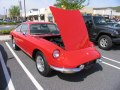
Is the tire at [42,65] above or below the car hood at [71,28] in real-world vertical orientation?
below

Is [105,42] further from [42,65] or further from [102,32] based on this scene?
[42,65]

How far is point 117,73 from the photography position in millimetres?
5008

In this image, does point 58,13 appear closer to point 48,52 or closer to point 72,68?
point 48,52

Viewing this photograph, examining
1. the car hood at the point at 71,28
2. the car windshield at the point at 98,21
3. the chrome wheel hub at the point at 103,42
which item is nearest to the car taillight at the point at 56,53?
the car hood at the point at 71,28

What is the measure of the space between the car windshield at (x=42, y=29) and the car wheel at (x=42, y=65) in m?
1.21

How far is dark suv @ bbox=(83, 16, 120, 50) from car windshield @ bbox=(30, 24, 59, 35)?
10.1 ft

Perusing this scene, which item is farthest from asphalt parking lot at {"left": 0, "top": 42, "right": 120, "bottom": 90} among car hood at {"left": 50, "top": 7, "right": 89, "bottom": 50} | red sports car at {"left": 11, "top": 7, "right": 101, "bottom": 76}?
car hood at {"left": 50, "top": 7, "right": 89, "bottom": 50}

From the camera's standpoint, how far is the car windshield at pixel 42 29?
583 cm

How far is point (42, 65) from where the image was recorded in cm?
473

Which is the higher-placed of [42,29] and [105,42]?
[42,29]

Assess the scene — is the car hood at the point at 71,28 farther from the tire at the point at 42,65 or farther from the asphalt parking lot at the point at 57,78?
the asphalt parking lot at the point at 57,78

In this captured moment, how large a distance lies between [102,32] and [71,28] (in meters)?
3.98

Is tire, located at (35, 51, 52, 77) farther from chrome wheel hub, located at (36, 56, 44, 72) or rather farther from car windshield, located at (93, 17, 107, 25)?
car windshield, located at (93, 17, 107, 25)

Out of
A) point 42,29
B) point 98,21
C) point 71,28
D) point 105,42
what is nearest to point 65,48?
point 71,28
